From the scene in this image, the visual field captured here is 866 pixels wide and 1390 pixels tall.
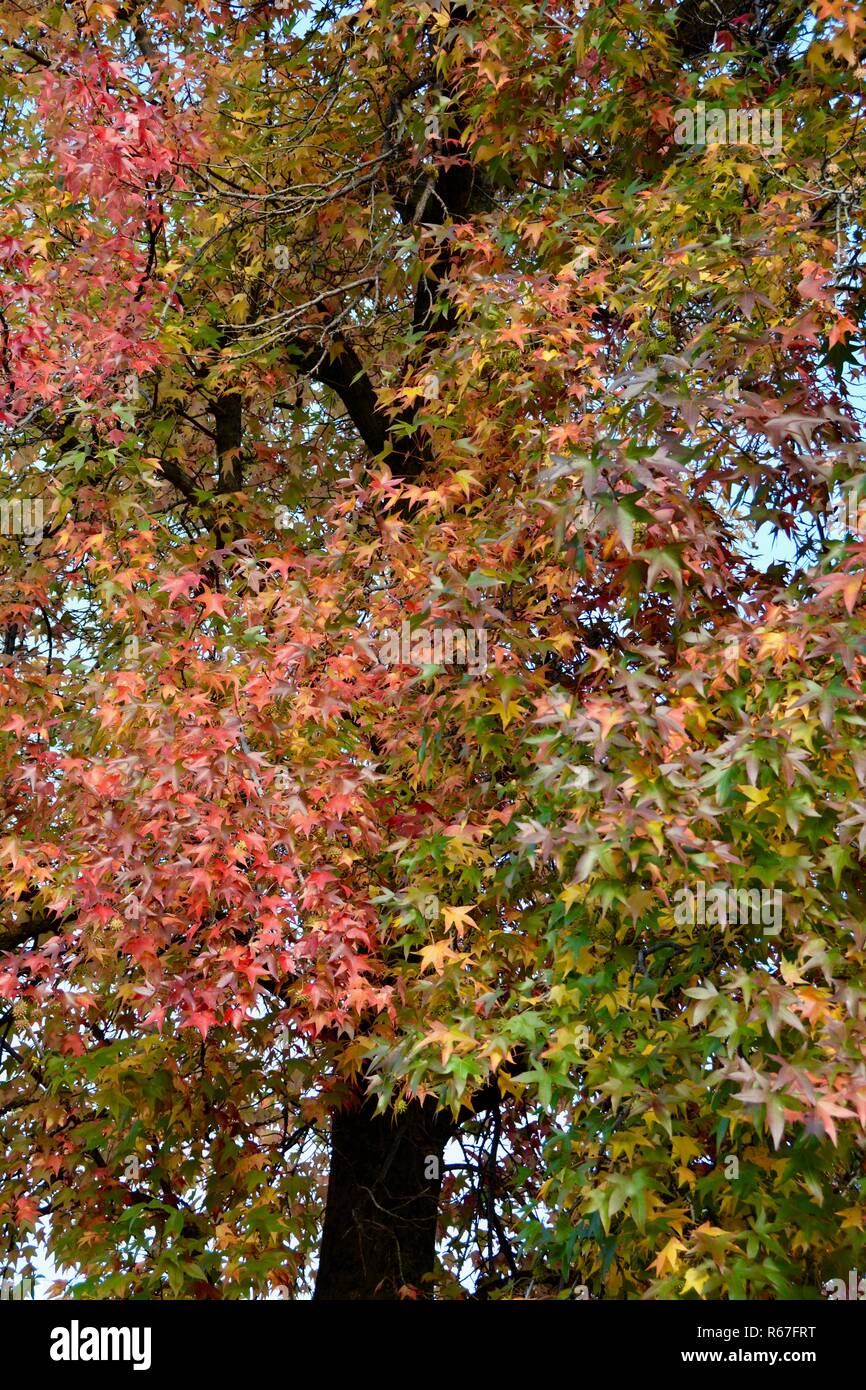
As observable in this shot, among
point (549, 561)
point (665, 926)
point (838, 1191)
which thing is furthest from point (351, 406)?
point (838, 1191)

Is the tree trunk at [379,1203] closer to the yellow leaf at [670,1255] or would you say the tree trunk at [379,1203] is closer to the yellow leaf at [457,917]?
the yellow leaf at [457,917]

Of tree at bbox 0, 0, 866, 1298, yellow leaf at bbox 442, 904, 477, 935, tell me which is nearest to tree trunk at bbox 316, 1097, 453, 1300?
tree at bbox 0, 0, 866, 1298

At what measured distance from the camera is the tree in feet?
14.6

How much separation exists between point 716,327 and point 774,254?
0.35m

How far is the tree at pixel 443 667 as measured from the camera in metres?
4.46

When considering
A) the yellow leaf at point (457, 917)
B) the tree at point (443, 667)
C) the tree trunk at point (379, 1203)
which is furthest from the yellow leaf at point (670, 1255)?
the tree trunk at point (379, 1203)

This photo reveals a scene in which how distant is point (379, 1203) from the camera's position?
7.20 meters

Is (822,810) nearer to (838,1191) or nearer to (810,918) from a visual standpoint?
(810,918)

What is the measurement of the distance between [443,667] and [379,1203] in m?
3.25

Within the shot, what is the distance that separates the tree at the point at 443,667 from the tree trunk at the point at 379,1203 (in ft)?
0.10

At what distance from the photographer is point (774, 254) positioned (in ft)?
17.5

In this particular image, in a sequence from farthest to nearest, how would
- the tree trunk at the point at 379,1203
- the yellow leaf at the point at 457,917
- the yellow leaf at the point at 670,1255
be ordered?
the tree trunk at the point at 379,1203, the yellow leaf at the point at 457,917, the yellow leaf at the point at 670,1255

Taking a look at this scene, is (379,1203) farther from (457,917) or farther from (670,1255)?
(670,1255)

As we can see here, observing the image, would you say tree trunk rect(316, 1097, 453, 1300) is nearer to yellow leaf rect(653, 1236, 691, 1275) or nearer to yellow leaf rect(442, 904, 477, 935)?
yellow leaf rect(442, 904, 477, 935)
